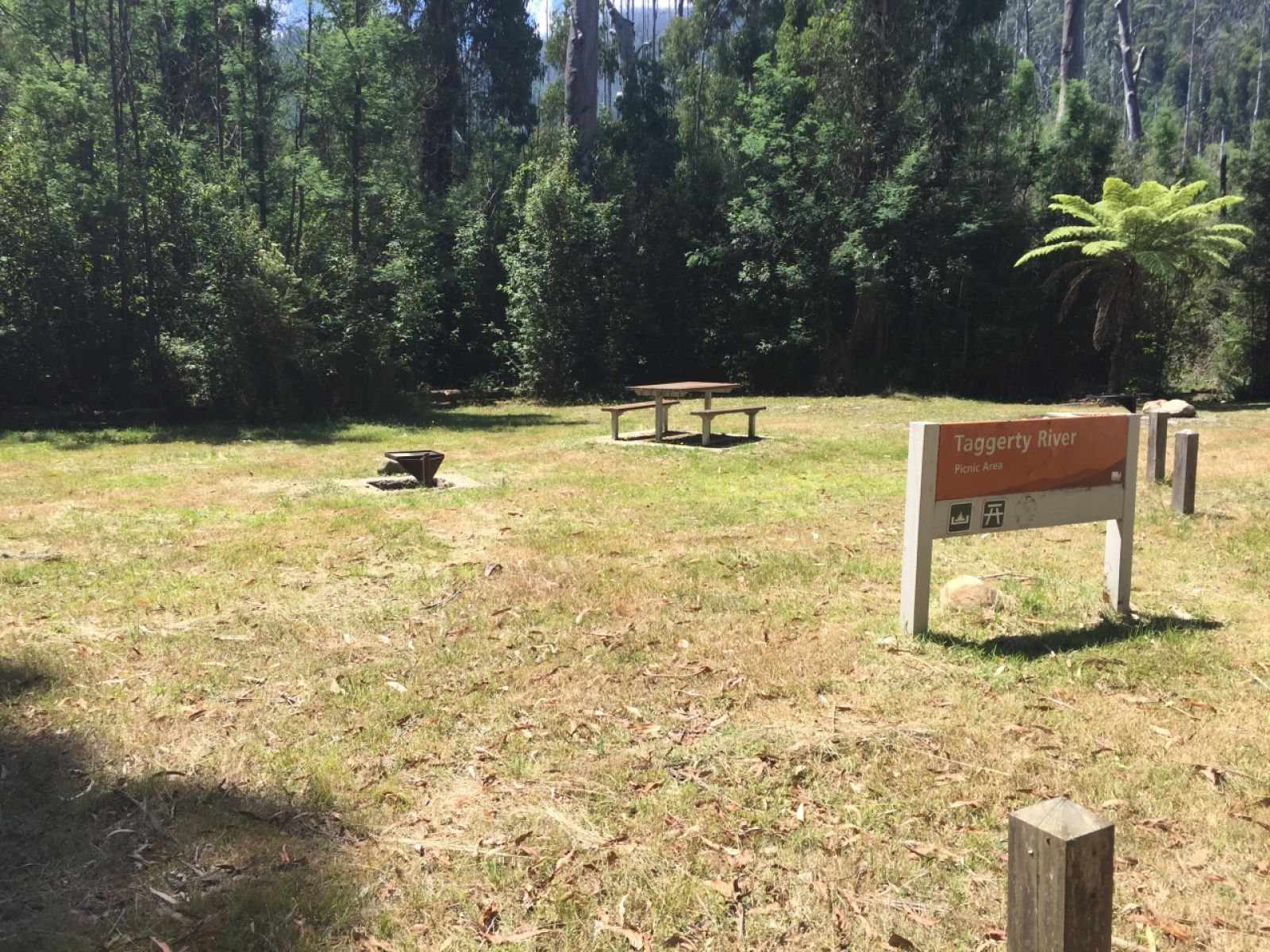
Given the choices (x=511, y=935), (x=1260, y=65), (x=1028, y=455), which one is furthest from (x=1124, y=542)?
(x=1260, y=65)

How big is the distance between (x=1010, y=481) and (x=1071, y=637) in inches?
35.0

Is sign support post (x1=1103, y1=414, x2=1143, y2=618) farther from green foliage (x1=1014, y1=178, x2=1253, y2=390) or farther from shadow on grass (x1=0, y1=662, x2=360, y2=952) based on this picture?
green foliage (x1=1014, y1=178, x2=1253, y2=390)

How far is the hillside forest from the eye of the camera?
15281 millimetres

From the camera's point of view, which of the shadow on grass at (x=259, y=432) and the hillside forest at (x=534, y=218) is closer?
the shadow on grass at (x=259, y=432)

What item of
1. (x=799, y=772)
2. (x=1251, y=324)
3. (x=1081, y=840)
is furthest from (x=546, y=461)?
(x=1251, y=324)

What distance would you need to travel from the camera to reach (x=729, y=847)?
291cm

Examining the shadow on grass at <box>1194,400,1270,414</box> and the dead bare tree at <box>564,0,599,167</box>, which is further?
the dead bare tree at <box>564,0,599,167</box>

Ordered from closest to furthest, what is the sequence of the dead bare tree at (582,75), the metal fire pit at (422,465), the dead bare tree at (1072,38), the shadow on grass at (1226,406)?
the metal fire pit at (422,465) < the shadow on grass at (1226,406) < the dead bare tree at (582,75) < the dead bare tree at (1072,38)

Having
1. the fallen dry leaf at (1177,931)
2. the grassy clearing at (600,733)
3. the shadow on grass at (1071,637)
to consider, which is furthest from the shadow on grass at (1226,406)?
the fallen dry leaf at (1177,931)

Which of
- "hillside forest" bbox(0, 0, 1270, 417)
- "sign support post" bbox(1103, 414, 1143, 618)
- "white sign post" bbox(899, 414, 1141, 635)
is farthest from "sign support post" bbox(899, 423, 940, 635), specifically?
"hillside forest" bbox(0, 0, 1270, 417)

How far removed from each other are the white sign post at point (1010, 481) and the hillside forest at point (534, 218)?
12.9 meters

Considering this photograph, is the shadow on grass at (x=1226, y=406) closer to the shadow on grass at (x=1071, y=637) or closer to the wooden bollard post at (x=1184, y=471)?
the wooden bollard post at (x=1184, y=471)

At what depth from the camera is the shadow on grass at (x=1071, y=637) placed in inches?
181

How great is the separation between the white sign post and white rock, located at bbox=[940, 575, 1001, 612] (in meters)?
0.56
